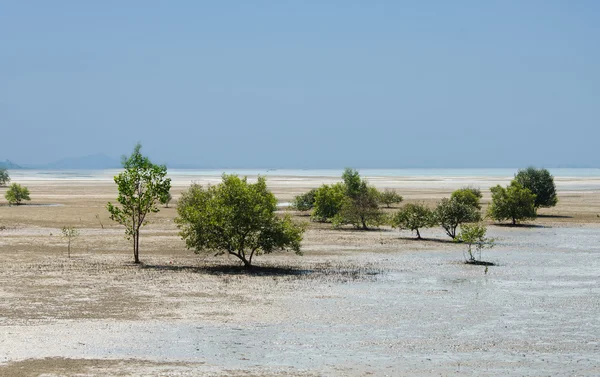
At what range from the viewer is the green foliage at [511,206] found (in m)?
57.5

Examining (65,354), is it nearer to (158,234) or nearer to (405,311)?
(405,311)

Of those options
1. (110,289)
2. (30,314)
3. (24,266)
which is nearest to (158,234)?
(24,266)

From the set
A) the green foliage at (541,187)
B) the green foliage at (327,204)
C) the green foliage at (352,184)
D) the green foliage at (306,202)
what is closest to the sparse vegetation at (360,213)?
the green foliage at (327,204)

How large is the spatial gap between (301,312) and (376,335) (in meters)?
3.64

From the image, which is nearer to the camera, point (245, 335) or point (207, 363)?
point (207, 363)

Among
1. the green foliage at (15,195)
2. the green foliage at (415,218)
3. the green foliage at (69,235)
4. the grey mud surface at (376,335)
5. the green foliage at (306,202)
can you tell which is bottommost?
the grey mud surface at (376,335)

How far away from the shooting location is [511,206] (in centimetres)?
5750

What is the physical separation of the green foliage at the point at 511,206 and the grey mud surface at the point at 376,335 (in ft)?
91.6

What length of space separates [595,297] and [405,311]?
7.18 meters

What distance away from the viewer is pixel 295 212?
70.9 metres

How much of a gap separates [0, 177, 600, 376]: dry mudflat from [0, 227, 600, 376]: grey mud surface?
51mm

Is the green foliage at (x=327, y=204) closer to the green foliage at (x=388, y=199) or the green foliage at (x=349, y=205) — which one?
the green foliage at (x=349, y=205)

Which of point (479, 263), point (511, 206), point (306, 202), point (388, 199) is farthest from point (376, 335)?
point (388, 199)

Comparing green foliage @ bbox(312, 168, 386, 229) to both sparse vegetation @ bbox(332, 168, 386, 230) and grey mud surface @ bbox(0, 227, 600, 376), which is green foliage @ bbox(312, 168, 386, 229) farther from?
grey mud surface @ bbox(0, 227, 600, 376)
